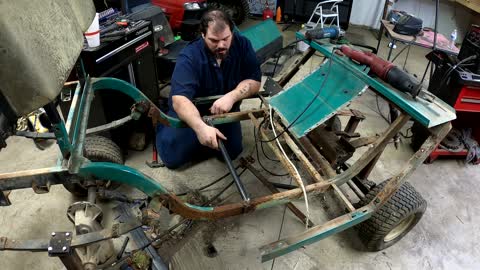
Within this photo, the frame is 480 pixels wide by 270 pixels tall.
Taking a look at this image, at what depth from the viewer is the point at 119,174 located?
1325mm

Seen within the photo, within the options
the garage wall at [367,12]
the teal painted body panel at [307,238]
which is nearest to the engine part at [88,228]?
the teal painted body panel at [307,238]

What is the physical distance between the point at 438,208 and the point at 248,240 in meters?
1.55

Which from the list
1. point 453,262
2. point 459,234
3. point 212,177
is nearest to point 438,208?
point 459,234

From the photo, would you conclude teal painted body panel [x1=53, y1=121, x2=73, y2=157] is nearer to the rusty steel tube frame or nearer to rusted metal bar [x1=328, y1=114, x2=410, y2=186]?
the rusty steel tube frame

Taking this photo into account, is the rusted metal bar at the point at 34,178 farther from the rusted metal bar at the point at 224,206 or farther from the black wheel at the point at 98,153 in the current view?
the black wheel at the point at 98,153

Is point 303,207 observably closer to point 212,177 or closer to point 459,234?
point 212,177

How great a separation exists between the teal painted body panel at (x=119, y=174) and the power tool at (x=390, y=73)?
1.32m

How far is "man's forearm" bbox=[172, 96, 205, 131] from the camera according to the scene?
1.92 metres

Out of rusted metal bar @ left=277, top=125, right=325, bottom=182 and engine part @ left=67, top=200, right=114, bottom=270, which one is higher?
rusted metal bar @ left=277, top=125, right=325, bottom=182

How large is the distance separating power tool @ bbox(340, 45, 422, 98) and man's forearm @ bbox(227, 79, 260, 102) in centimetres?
70

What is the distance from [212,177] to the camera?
8.77 feet

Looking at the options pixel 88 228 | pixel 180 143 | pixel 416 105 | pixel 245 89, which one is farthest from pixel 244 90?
pixel 88 228

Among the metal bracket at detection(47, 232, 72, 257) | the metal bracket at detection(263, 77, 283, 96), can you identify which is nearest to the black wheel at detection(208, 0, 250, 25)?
the metal bracket at detection(263, 77, 283, 96)

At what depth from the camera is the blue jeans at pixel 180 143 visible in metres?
2.61
